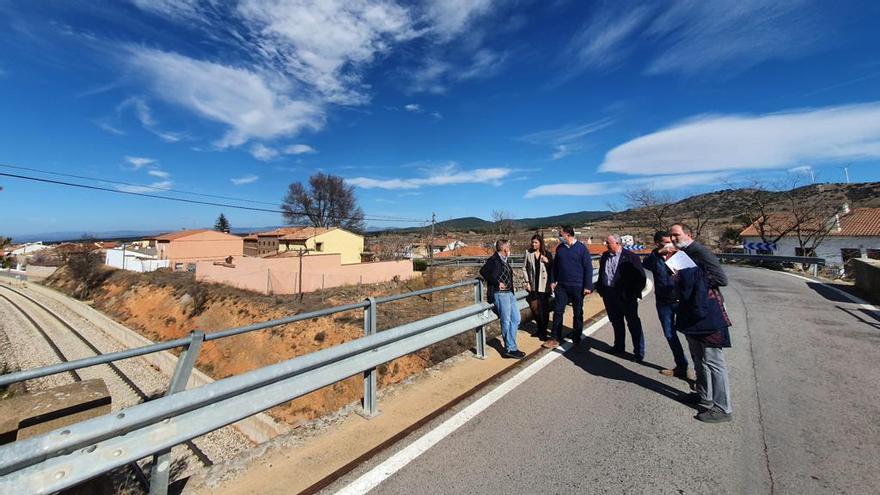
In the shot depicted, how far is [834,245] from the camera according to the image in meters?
35.6

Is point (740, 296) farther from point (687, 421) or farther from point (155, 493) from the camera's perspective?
point (155, 493)

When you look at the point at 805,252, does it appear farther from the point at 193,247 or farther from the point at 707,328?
the point at 193,247

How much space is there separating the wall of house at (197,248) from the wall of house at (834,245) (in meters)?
70.0

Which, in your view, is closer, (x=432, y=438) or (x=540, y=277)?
(x=432, y=438)

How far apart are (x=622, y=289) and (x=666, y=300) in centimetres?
57

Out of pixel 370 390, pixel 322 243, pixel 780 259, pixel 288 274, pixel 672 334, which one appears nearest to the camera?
pixel 370 390

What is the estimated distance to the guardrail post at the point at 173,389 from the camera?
7.58 feet

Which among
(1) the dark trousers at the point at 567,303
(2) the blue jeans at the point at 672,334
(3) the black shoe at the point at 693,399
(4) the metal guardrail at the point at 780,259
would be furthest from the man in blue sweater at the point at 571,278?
(4) the metal guardrail at the point at 780,259

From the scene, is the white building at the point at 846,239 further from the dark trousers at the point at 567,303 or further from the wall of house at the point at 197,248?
the wall of house at the point at 197,248

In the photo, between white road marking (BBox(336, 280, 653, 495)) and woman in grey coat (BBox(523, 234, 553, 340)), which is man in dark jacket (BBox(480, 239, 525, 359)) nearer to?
white road marking (BBox(336, 280, 653, 495))

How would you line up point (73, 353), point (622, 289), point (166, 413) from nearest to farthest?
1. point (166, 413)
2. point (622, 289)
3. point (73, 353)

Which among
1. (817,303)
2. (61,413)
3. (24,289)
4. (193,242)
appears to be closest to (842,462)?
(61,413)

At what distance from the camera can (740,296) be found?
11000 mm

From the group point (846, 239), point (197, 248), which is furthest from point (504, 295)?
point (197, 248)
